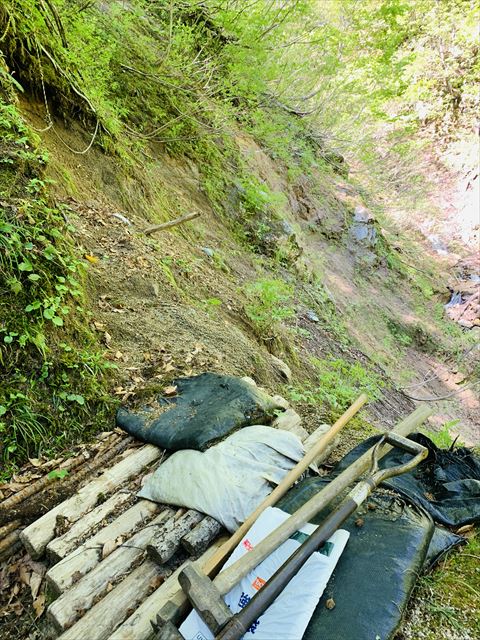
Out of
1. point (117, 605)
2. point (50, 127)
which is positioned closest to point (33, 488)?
Result: point (117, 605)

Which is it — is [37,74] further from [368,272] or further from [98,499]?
[368,272]

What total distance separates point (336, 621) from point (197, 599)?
546 millimetres

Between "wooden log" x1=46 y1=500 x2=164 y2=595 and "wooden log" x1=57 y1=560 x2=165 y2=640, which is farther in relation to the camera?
"wooden log" x1=46 y1=500 x2=164 y2=595

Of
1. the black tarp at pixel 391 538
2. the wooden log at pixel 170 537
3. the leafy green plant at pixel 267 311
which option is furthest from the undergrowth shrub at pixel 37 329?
the leafy green plant at pixel 267 311

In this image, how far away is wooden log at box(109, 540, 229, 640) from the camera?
5.39 feet

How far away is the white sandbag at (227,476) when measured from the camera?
212cm

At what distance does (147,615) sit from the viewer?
171cm

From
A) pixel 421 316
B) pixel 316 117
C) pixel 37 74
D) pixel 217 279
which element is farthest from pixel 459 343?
pixel 37 74

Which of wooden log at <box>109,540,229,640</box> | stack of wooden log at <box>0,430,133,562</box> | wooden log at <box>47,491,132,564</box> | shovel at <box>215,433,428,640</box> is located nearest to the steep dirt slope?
stack of wooden log at <box>0,430,133,562</box>

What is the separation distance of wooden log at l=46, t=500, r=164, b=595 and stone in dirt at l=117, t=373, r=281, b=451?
427 millimetres

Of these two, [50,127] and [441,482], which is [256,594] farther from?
[50,127]

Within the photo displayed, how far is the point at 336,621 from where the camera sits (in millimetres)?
1473

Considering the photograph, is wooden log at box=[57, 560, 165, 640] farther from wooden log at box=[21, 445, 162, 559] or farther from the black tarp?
the black tarp

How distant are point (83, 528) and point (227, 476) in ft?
2.71
